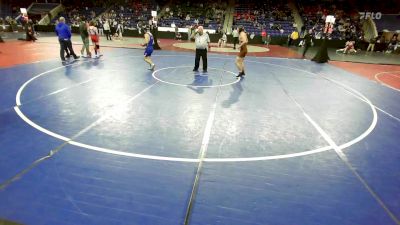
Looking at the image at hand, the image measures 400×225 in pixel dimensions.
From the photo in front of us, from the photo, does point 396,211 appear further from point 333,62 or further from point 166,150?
point 333,62

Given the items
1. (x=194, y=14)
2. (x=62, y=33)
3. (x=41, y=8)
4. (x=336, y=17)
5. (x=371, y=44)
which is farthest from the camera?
(x=41, y=8)

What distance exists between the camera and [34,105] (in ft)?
23.1

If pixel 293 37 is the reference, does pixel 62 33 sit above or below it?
below

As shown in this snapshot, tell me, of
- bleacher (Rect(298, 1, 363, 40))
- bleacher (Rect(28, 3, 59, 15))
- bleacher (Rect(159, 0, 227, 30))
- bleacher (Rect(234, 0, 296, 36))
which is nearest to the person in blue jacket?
bleacher (Rect(159, 0, 227, 30))

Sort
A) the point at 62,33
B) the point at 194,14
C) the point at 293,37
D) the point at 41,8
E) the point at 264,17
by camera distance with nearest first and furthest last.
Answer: the point at 62,33, the point at 293,37, the point at 264,17, the point at 194,14, the point at 41,8

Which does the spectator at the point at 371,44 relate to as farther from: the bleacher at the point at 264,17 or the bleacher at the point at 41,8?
the bleacher at the point at 41,8

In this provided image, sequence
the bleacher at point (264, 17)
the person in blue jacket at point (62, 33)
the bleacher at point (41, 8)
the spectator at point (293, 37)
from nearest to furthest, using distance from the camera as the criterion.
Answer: the person in blue jacket at point (62, 33), the spectator at point (293, 37), the bleacher at point (264, 17), the bleacher at point (41, 8)

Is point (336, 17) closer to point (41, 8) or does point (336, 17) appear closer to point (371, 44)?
point (371, 44)

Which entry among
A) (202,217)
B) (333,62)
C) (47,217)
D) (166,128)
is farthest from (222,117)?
(333,62)

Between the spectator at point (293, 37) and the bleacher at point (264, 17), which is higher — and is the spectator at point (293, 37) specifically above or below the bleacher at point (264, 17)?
below

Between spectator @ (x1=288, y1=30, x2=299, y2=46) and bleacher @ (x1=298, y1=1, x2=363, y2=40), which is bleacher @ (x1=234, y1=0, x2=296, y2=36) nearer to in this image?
bleacher @ (x1=298, y1=1, x2=363, y2=40)

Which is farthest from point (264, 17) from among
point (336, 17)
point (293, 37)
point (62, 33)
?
point (62, 33)

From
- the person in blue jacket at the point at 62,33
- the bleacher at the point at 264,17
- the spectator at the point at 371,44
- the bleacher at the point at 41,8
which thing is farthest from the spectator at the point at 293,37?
the bleacher at the point at 41,8

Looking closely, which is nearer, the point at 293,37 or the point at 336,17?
the point at 293,37
